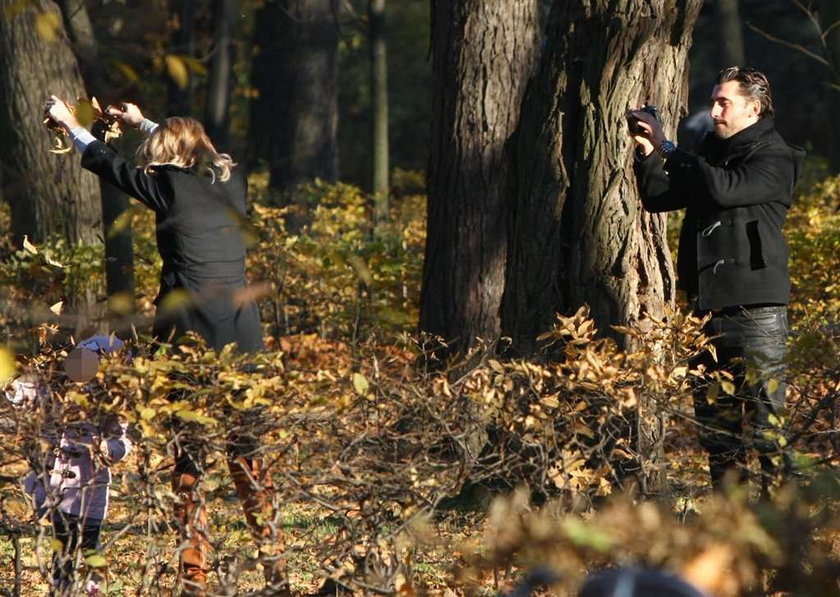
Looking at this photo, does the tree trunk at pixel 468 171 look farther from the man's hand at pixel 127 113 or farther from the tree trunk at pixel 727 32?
the tree trunk at pixel 727 32

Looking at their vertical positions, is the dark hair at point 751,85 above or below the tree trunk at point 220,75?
below

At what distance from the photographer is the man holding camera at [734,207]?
18.8 ft

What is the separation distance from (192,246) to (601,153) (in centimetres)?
182

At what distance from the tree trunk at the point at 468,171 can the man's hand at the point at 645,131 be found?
228 centimetres

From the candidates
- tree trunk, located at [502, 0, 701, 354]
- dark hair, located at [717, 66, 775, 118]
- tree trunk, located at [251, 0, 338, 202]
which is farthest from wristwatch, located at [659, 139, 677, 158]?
tree trunk, located at [251, 0, 338, 202]

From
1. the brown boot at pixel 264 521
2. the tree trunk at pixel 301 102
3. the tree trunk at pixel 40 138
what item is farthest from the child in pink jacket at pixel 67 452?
the tree trunk at pixel 301 102

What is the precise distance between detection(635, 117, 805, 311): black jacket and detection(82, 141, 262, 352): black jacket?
1646mm

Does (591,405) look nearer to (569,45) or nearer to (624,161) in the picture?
(624,161)

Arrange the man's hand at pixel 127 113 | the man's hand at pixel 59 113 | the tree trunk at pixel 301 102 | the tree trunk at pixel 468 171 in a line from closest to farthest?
the man's hand at pixel 59 113 → the man's hand at pixel 127 113 → the tree trunk at pixel 468 171 → the tree trunk at pixel 301 102

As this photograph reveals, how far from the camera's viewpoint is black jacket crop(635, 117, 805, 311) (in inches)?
225

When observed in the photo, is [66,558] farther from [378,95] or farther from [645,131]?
[378,95]

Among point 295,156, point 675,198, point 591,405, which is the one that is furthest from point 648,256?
point 295,156

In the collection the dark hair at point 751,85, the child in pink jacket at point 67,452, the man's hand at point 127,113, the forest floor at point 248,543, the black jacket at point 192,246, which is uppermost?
the dark hair at point 751,85

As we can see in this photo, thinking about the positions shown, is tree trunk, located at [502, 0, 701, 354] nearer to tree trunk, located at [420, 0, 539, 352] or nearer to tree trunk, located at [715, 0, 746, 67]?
tree trunk, located at [420, 0, 539, 352]
